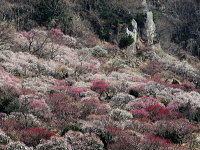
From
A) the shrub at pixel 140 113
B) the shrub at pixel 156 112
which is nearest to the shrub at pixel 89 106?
the shrub at pixel 140 113

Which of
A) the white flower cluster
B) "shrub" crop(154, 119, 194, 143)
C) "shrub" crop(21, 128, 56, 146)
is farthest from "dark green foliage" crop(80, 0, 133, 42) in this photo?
"shrub" crop(21, 128, 56, 146)

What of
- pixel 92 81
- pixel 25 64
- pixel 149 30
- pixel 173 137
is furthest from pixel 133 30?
pixel 173 137

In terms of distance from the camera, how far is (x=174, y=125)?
17.6m

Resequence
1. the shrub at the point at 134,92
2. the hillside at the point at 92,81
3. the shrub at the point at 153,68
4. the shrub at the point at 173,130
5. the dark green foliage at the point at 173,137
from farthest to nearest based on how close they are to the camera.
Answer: the shrub at the point at 153,68 < the shrub at the point at 134,92 < the shrub at the point at 173,130 < the dark green foliage at the point at 173,137 < the hillside at the point at 92,81

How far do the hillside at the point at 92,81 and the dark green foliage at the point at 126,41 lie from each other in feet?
0.55

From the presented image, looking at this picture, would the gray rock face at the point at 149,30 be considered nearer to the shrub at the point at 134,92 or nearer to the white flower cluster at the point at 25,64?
the white flower cluster at the point at 25,64

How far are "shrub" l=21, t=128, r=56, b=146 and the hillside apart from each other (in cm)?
5

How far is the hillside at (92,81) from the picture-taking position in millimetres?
15719

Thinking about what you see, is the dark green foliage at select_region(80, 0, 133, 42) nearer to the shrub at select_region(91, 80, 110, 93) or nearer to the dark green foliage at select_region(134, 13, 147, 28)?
the dark green foliage at select_region(134, 13, 147, 28)

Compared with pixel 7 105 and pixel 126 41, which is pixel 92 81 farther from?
pixel 126 41

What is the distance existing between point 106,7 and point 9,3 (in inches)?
704

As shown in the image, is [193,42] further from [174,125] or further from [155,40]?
[174,125]

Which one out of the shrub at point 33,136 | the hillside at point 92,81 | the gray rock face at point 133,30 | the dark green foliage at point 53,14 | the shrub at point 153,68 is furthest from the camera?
the gray rock face at point 133,30

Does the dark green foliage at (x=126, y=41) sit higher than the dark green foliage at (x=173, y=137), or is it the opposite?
the dark green foliage at (x=173, y=137)
